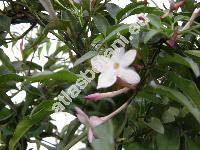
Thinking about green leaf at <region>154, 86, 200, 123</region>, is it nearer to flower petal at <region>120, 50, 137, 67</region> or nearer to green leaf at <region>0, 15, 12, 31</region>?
flower petal at <region>120, 50, 137, 67</region>

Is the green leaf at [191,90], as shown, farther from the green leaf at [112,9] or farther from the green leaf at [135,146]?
the green leaf at [112,9]

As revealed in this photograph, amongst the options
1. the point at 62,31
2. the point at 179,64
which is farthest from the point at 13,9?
the point at 179,64

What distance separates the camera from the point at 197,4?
658 millimetres

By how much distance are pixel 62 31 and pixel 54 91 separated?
0.63 feet

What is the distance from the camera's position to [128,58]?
20.2 inches

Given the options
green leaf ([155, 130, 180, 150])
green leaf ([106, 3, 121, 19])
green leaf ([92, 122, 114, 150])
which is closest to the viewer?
green leaf ([92, 122, 114, 150])

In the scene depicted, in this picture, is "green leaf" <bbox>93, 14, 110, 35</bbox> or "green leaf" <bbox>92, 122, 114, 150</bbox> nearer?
"green leaf" <bbox>92, 122, 114, 150</bbox>

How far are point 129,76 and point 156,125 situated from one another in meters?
0.11

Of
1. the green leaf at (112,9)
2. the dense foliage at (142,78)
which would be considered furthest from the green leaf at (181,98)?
the green leaf at (112,9)

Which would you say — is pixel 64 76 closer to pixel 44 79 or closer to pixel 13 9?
pixel 44 79

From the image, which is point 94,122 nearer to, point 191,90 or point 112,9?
point 191,90

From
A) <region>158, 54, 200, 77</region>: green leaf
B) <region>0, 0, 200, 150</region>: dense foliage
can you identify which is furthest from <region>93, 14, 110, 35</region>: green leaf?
<region>158, 54, 200, 77</region>: green leaf

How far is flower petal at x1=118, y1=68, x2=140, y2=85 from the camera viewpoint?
0.50 meters

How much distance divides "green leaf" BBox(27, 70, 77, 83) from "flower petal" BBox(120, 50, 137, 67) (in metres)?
0.07
